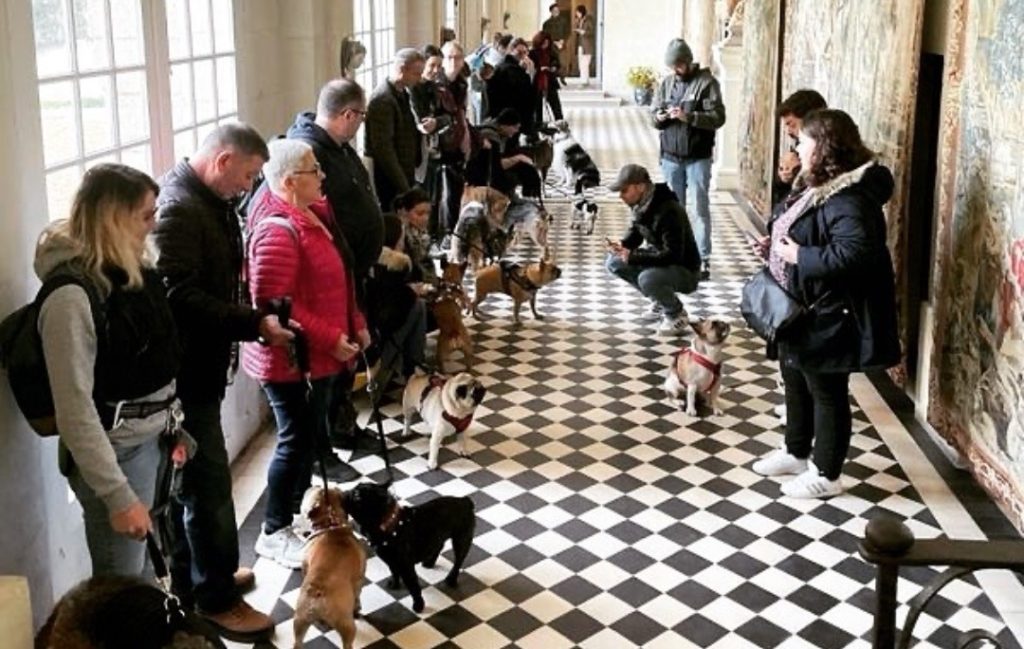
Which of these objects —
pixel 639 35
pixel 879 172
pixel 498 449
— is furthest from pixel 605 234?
pixel 639 35

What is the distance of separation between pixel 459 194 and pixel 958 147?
17.3ft

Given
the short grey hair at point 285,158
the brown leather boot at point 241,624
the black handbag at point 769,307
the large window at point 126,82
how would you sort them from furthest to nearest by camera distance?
the black handbag at point 769,307, the short grey hair at point 285,158, the brown leather boot at point 241,624, the large window at point 126,82

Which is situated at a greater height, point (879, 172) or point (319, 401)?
point (879, 172)

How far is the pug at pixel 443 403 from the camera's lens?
5.96m

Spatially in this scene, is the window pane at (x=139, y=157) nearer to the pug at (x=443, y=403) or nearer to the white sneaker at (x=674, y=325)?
the pug at (x=443, y=403)

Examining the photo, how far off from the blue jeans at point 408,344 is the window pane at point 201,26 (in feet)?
5.98

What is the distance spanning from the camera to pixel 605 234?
479 inches

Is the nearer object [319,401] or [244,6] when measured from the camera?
[319,401]

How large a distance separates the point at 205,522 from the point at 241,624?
42 centimetres

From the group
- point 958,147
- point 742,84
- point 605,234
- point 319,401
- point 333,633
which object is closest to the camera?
point 333,633

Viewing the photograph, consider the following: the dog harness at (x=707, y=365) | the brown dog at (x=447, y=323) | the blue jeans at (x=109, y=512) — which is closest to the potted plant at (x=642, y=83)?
the brown dog at (x=447, y=323)

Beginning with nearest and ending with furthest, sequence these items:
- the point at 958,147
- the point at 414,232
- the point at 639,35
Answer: the point at 958,147 < the point at 414,232 < the point at 639,35

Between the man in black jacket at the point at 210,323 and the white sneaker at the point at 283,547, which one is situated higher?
the man in black jacket at the point at 210,323

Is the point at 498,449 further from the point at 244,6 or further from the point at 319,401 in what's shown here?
the point at 244,6
